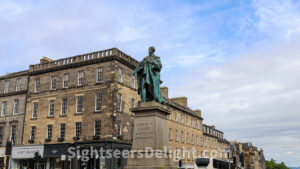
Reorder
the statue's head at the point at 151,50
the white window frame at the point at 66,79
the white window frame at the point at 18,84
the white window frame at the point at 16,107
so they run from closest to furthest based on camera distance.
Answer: the statue's head at the point at 151,50 → the white window frame at the point at 66,79 → the white window frame at the point at 16,107 → the white window frame at the point at 18,84

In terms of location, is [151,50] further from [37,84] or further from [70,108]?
[37,84]

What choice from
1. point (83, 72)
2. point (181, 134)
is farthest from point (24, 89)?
point (181, 134)

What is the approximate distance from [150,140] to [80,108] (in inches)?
868

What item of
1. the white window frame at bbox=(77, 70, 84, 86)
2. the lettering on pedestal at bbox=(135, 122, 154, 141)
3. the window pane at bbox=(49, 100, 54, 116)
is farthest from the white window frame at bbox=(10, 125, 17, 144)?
the lettering on pedestal at bbox=(135, 122, 154, 141)

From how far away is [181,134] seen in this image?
4622cm

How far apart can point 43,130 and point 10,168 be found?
19.8 feet

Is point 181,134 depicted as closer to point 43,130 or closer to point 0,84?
point 43,130

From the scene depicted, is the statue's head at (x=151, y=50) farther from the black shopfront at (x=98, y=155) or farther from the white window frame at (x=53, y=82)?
the white window frame at (x=53, y=82)

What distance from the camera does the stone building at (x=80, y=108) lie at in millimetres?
30438

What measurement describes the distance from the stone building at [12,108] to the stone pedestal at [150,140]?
91.4 feet

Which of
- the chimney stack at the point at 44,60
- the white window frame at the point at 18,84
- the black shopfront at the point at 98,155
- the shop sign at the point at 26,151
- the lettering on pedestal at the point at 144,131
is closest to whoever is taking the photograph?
the lettering on pedestal at the point at 144,131

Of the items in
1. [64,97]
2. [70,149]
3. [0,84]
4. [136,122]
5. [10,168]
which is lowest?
[10,168]

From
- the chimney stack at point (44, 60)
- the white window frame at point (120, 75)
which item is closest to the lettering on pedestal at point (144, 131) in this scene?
the white window frame at point (120, 75)

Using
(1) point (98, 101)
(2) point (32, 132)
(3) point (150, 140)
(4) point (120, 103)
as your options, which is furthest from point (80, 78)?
(3) point (150, 140)
